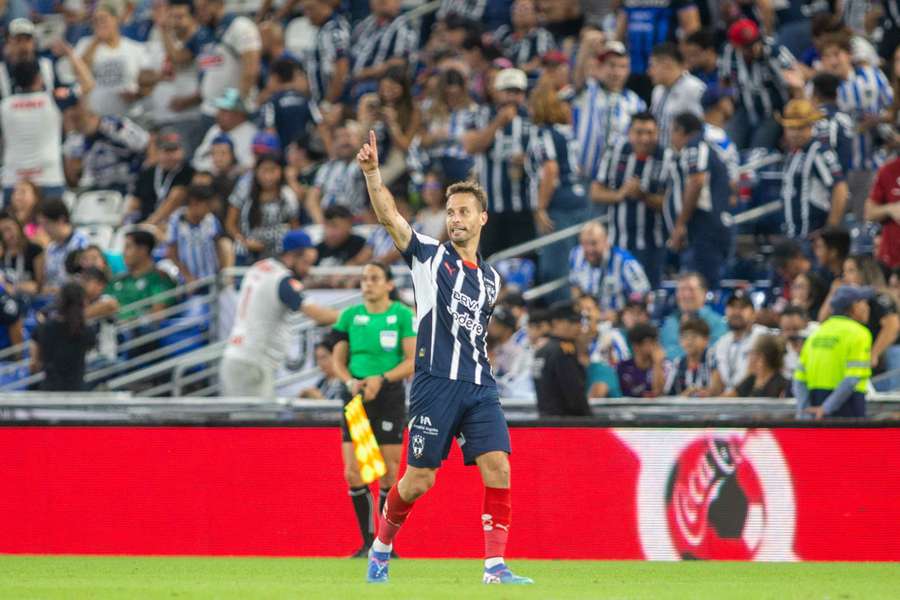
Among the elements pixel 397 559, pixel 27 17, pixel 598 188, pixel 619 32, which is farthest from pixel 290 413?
pixel 27 17

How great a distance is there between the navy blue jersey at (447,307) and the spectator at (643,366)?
5411 mm

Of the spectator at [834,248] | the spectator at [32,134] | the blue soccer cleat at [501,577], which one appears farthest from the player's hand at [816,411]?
the spectator at [32,134]

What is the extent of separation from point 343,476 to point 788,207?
550cm

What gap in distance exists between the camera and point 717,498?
12.6m

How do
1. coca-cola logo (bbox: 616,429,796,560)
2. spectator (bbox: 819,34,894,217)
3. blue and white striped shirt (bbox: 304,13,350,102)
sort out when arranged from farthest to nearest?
blue and white striped shirt (bbox: 304,13,350,102) < spectator (bbox: 819,34,894,217) < coca-cola logo (bbox: 616,429,796,560)

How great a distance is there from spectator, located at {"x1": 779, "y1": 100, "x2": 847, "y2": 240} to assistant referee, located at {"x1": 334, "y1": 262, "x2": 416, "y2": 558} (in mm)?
5305

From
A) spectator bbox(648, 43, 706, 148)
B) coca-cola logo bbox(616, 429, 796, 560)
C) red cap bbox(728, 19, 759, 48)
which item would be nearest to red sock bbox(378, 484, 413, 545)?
coca-cola logo bbox(616, 429, 796, 560)

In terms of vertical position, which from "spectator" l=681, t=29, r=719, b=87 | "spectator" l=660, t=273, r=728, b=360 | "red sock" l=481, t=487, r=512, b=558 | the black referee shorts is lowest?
"red sock" l=481, t=487, r=512, b=558

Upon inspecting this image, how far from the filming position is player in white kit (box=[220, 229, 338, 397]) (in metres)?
14.5

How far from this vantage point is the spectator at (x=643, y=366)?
14.6 meters

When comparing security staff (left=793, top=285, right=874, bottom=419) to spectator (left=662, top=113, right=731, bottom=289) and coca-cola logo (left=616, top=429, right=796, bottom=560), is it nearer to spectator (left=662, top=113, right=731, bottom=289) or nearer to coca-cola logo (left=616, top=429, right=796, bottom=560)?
coca-cola logo (left=616, top=429, right=796, bottom=560)

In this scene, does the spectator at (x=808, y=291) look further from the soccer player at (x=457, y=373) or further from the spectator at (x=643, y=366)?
the soccer player at (x=457, y=373)

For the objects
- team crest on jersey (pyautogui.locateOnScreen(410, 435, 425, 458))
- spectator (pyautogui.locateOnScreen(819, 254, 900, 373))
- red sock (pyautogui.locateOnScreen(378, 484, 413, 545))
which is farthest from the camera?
spectator (pyautogui.locateOnScreen(819, 254, 900, 373))

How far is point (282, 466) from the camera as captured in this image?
13.3m
